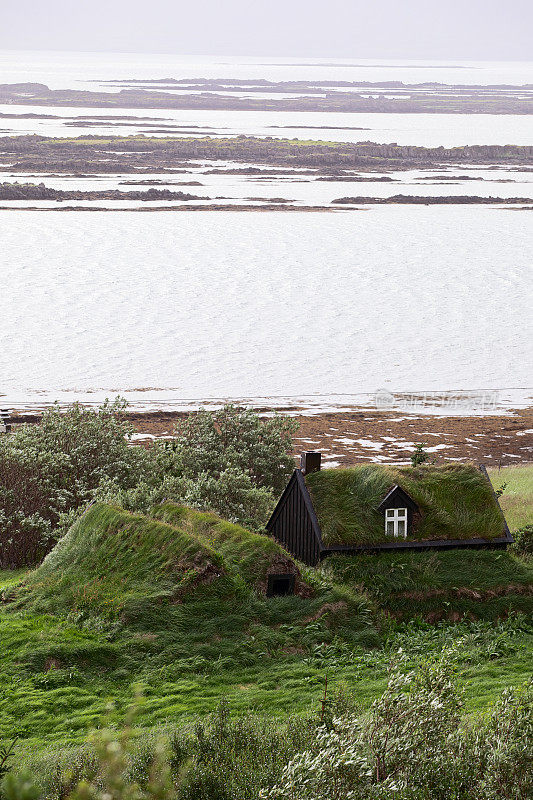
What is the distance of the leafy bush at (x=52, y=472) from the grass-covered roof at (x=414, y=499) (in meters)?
8.85

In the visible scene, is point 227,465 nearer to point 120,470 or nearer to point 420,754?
point 120,470

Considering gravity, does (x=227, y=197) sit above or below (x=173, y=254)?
above

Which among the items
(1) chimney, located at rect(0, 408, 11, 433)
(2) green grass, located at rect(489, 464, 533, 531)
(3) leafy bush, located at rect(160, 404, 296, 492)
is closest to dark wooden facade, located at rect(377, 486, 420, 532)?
(2) green grass, located at rect(489, 464, 533, 531)

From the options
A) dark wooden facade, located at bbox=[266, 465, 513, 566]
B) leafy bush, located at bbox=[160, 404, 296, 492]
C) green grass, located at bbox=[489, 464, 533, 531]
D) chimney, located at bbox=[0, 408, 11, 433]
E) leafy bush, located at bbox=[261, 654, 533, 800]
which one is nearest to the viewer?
leafy bush, located at bbox=[261, 654, 533, 800]

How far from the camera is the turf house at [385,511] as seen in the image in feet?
87.8

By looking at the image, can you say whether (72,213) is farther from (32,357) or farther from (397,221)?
(32,357)

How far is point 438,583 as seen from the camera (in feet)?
85.0

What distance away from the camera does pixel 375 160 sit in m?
160

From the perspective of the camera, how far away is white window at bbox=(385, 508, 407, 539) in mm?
27016

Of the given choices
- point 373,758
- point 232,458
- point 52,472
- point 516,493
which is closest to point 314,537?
point 232,458

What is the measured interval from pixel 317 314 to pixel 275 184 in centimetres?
7064

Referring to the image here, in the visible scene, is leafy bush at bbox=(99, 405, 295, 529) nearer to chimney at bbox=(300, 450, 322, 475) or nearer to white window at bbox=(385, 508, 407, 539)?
chimney at bbox=(300, 450, 322, 475)

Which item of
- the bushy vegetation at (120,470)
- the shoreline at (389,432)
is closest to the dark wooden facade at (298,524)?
the bushy vegetation at (120,470)

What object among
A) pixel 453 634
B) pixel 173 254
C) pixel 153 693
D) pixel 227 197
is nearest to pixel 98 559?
pixel 153 693
